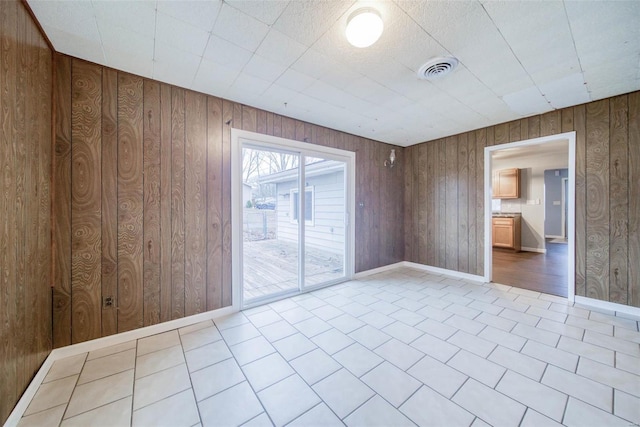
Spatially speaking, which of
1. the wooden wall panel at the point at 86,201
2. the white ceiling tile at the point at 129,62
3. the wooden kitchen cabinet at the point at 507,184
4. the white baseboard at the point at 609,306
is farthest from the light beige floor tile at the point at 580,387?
the wooden kitchen cabinet at the point at 507,184

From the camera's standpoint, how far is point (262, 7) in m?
1.56

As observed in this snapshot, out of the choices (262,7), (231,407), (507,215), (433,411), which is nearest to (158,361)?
(231,407)

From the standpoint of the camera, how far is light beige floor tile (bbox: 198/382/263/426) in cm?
143

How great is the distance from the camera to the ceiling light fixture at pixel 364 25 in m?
1.54

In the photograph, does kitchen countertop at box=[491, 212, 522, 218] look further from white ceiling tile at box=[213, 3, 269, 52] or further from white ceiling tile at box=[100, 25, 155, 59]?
white ceiling tile at box=[100, 25, 155, 59]

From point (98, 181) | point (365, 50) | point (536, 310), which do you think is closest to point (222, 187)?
point (98, 181)

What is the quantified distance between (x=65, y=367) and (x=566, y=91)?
5.49 metres

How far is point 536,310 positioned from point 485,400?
6.69 feet

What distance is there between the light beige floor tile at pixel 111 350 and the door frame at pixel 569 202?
4807 mm

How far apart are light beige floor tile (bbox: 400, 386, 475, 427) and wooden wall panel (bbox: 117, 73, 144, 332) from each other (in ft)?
8.14

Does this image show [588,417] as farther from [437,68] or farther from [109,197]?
[109,197]

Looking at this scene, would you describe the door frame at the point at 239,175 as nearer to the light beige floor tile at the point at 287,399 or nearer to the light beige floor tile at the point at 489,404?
the light beige floor tile at the point at 287,399

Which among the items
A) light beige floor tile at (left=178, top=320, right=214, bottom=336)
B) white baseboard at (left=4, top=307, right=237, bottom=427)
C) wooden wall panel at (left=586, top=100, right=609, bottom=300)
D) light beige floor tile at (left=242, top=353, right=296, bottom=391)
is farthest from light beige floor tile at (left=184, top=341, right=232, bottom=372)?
wooden wall panel at (left=586, top=100, right=609, bottom=300)

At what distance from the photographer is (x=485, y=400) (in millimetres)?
1556
